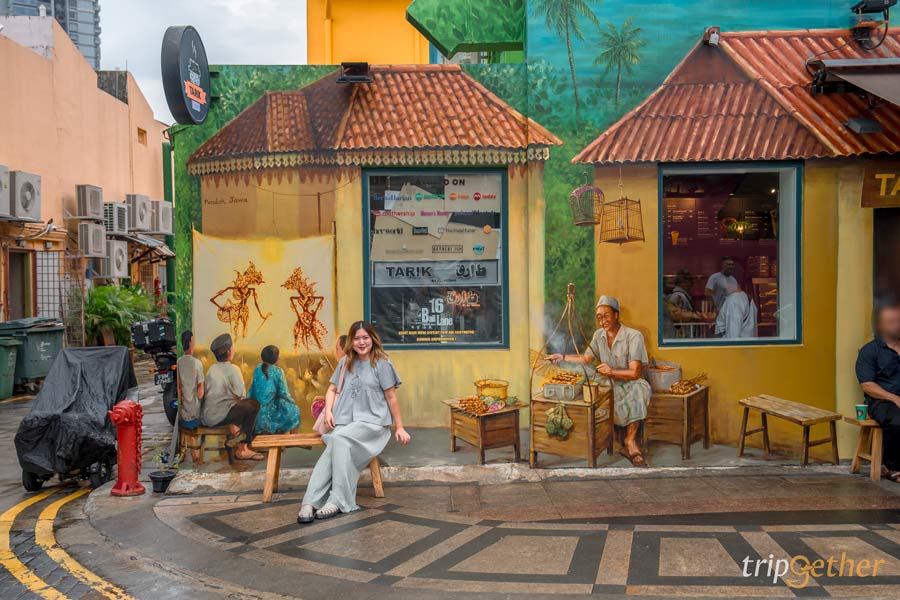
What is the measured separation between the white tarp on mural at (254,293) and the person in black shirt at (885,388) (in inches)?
209

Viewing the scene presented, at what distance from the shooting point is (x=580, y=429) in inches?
317

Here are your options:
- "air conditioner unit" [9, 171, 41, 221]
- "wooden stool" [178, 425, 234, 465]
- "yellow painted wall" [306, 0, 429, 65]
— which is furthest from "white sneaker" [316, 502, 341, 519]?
"air conditioner unit" [9, 171, 41, 221]

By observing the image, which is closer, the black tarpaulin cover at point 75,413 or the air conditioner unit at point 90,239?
the black tarpaulin cover at point 75,413

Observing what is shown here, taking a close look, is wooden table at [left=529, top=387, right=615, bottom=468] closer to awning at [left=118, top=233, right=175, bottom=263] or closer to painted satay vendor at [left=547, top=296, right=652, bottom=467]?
painted satay vendor at [left=547, top=296, right=652, bottom=467]

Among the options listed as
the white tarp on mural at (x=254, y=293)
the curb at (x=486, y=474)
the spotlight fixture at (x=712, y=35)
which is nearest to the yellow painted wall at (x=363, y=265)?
the white tarp on mural at (x=254, y=293)

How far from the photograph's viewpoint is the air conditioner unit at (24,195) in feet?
58.7

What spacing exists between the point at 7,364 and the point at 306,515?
11553 millimetres

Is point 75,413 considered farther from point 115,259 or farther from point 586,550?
point 115,259

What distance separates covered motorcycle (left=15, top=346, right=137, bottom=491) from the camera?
7918 millimetres

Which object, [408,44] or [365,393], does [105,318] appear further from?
[365,393]

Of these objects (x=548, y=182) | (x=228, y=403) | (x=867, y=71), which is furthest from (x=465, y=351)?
(x=867, y=71)

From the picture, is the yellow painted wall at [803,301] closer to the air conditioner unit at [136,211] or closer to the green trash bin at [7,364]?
the green trash bin at [7,364]

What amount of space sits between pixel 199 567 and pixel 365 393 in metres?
2.20

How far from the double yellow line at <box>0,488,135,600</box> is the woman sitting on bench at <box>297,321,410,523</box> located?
6.09 feet
